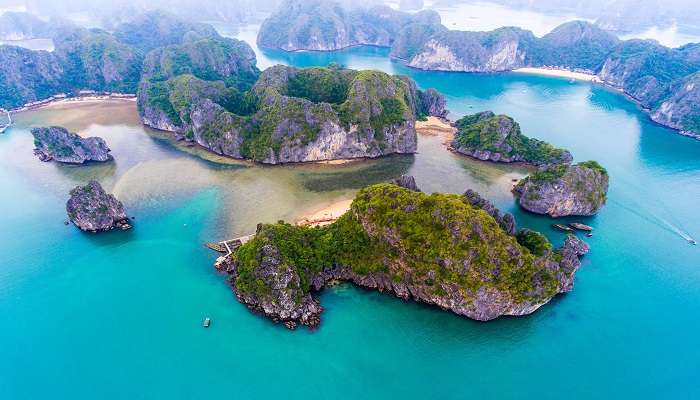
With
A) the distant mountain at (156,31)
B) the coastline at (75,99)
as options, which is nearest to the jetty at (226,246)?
the coastline at (75,99)

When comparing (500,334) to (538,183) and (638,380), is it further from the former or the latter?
(538,183)

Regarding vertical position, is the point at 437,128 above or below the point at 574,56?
below

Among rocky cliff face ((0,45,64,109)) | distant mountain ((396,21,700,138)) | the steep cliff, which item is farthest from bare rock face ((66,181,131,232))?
the steep cliff

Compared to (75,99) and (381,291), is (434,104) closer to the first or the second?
(381,291)

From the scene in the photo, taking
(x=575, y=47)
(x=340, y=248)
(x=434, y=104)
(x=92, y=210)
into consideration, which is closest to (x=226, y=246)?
(x=340, y=248)

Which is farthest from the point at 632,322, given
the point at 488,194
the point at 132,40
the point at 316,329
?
the point at 132,40

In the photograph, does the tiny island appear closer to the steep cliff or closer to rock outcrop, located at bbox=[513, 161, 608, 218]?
rock outcrop, located at bbox=[513, 161, 608, 218]
